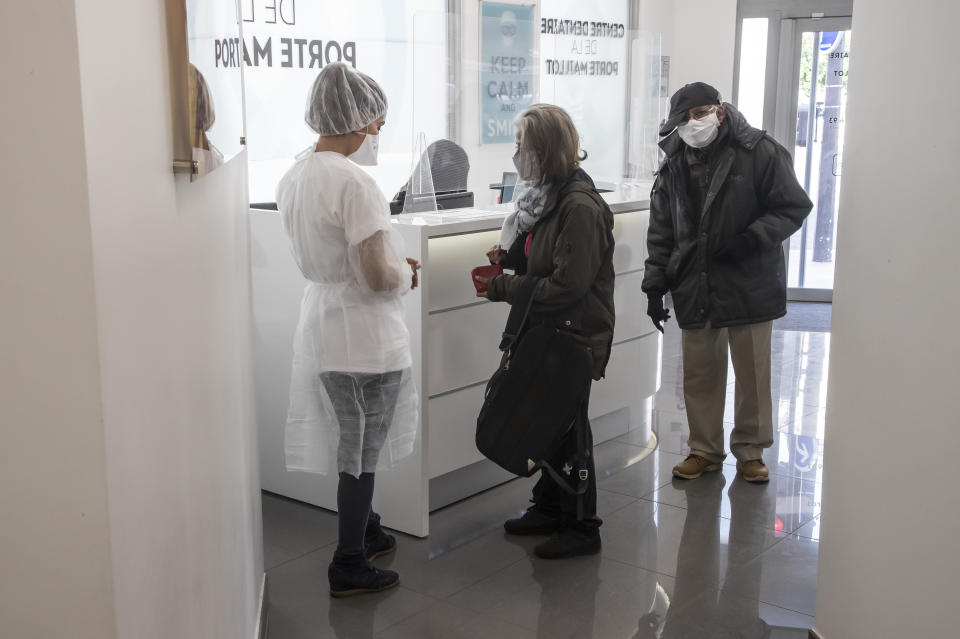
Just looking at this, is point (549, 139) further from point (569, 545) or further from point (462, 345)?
point (569, 545)

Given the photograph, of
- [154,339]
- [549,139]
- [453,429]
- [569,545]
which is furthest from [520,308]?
[154,339]

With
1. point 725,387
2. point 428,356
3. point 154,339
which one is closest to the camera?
point 154,339

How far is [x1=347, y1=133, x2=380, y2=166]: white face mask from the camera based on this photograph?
325 centimetres

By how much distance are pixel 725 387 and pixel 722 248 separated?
75 cm

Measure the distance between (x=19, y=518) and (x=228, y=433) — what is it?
1.34m

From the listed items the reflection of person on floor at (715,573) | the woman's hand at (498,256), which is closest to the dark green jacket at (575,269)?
the woman's hand at (498,256)

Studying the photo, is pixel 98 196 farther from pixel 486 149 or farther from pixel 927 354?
pixel 486 149

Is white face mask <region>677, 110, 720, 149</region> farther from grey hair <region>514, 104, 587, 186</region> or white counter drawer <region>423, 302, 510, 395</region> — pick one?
white counter drawer <region>423, 302, 510, 395</region>

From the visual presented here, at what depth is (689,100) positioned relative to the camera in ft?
14.1

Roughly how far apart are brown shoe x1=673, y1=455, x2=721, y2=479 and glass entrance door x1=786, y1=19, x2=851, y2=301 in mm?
4811

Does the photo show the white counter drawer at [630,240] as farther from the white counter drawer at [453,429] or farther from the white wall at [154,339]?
the white wall at [154,339]

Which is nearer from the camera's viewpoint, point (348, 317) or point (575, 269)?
point (348, 317)

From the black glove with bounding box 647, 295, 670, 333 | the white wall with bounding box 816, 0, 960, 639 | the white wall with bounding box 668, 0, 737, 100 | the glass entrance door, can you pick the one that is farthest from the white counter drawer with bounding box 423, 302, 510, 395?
the white wall with bounding box 668, 0, 737, 100

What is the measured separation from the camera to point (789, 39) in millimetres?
8992
